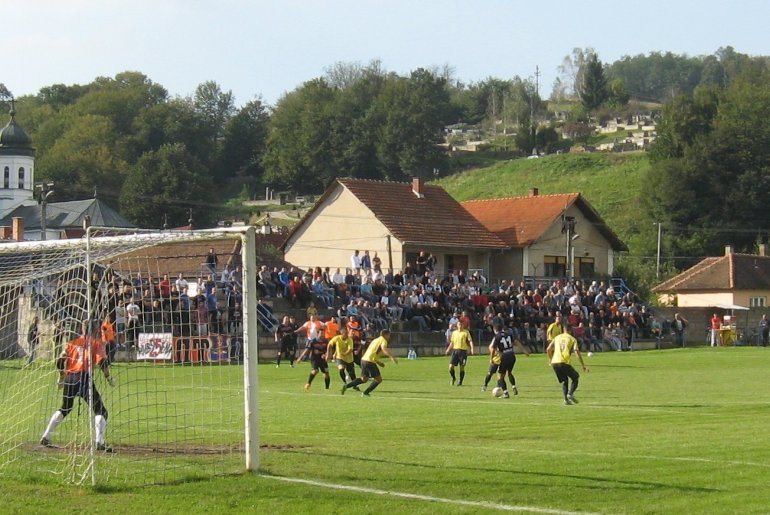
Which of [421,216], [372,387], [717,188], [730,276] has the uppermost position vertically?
[717,188]

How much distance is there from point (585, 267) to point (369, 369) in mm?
47469

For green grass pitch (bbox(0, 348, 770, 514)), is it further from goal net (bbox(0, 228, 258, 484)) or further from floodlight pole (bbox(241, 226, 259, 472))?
goal net (bbox(0, 228, 258, 484))

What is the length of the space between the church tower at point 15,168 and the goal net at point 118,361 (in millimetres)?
88143

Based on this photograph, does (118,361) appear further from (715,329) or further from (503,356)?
(715,329)

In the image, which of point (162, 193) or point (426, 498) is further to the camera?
point (162, 193)

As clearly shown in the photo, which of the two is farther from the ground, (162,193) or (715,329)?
(162,193)

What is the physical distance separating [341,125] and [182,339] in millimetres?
103590

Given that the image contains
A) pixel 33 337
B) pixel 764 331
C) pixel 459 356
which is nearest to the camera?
pixel 33 337

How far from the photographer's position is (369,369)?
25203 mm

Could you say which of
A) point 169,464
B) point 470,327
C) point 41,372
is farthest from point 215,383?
point 470,327

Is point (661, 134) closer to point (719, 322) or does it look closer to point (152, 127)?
point (719, 322)

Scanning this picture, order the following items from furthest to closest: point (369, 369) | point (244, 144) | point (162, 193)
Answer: point (244, 144), point (162, 193), point (369, 369)

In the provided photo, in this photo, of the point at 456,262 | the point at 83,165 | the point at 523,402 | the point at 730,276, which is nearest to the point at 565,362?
the point at 523,402

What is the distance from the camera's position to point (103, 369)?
17.0m
